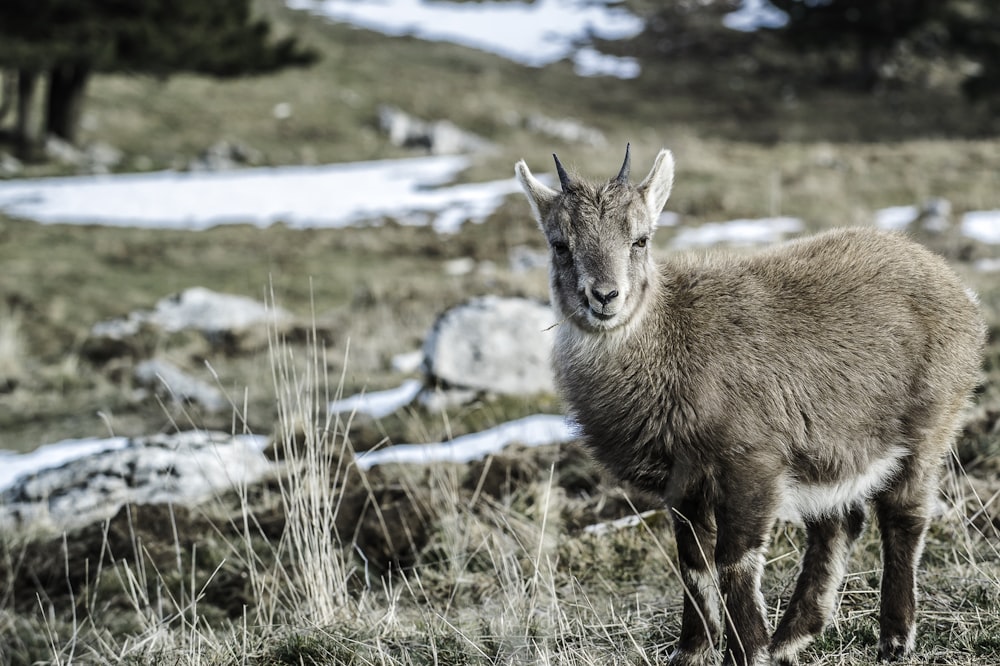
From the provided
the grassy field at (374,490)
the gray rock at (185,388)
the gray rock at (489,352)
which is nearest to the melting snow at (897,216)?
the grassy field at (374,490)

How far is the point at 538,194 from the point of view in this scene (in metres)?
4.72

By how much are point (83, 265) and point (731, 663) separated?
17200 millimetres

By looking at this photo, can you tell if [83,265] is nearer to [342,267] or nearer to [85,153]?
[342,267]

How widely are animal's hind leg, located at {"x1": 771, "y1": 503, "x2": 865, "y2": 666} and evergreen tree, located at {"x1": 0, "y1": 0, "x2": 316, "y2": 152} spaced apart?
27.6 meters

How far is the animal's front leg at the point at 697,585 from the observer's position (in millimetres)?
4133

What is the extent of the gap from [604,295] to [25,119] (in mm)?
32451

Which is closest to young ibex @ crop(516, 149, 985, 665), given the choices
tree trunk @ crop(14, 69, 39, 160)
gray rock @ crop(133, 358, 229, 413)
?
gray rock @ crop(133, 358, 229, 413)

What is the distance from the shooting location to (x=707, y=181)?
78.3ft

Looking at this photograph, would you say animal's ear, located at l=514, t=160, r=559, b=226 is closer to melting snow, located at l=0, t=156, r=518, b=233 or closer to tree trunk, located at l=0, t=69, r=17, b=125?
melting snow, located at l=0, t=156, r=518, b=233

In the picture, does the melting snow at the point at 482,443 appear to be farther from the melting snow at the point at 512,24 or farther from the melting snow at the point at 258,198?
the melting snow at the point at 512,24

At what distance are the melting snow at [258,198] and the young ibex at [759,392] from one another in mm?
17236

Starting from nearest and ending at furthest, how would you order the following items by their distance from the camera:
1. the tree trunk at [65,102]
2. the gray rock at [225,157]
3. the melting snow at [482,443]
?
the melting snow at [482,443] < the gray rock at [225,157] < the tree trunk at [65,102]

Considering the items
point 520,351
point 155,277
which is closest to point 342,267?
point 155,277

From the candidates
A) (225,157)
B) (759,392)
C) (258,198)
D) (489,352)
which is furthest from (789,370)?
(225,157)
